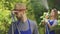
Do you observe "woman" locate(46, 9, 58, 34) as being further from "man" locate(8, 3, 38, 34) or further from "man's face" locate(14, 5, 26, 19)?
"man's face" locate(14, 5, 26, 19)

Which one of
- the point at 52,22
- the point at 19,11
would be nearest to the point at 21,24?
the point at 19,11

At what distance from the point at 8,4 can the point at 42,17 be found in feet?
0.89

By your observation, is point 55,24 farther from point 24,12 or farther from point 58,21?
point 24,12

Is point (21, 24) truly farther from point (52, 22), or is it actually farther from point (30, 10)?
point (52, 22)

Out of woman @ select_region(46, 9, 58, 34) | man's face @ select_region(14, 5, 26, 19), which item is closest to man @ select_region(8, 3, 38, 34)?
man's face @ select_region(14, 5, 26, 19)

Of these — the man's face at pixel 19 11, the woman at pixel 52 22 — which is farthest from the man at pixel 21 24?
the woman at pixel 52 22

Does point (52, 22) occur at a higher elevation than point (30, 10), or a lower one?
lower

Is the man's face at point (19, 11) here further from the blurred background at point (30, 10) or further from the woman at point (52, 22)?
the woman at point (52, 22)

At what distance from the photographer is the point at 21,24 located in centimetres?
143

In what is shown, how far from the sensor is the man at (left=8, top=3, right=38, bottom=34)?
141cm

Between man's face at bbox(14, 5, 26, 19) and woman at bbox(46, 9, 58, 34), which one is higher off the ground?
man's face at bbox(14, 5, 26, 19)

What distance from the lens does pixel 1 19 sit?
4.81 feet

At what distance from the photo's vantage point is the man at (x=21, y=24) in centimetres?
141

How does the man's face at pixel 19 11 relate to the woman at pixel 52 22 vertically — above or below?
above
